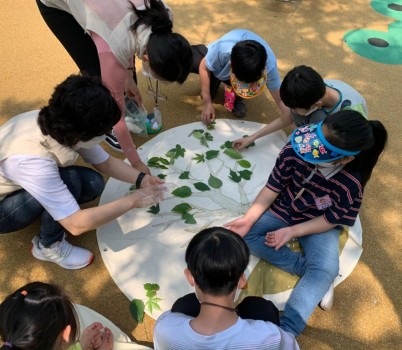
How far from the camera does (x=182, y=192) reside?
2477 mm

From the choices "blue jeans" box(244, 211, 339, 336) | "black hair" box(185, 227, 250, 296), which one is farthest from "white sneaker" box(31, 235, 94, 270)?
"black hair" box(185, 227, 250, 296)

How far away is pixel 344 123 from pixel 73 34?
1689mm

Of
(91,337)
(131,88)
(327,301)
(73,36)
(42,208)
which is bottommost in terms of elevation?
(327,301)

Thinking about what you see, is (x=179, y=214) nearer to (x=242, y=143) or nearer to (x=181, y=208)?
(x=181, y=208)

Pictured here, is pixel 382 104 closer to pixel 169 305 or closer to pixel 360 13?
pixel 360 13

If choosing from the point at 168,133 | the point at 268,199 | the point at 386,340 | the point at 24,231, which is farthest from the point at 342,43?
the point at 24,231

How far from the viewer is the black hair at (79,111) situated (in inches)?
62.8

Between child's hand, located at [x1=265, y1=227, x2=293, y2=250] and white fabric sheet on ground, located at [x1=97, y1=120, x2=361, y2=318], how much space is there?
6.6 inches

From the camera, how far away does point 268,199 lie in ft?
7.28

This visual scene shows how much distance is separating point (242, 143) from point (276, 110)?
2.20 feet

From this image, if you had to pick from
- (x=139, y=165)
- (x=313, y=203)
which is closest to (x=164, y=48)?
(x=139, y=165)

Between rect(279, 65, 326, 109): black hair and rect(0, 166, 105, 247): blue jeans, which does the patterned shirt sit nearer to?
rect(279, 65, 326, 109): black hair

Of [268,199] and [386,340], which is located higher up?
[268,199]

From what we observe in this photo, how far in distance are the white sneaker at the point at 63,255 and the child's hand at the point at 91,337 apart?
46 cm
